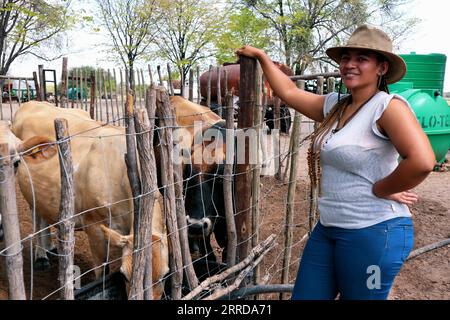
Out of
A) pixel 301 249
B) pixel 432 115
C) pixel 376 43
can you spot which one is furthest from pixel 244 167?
pixel 432 115

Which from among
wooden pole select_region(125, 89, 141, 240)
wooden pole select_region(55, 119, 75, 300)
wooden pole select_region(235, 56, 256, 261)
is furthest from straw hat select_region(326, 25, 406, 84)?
wooden pole select_region(55, 119, 75, 300)

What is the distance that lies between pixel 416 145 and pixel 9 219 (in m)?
1.57

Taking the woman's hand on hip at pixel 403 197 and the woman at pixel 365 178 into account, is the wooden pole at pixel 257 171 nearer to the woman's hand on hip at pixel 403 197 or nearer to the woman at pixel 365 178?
the woman at pixel 365 178

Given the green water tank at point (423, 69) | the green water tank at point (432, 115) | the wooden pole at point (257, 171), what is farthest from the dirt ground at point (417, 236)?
the green water tank at point (423, 69)

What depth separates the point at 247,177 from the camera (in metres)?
3.04

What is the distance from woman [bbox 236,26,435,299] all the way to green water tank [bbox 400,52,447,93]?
8197 mm

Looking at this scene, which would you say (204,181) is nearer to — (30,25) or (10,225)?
(10,225)

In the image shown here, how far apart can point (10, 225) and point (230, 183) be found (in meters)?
1.62

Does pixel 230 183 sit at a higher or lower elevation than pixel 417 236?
higher

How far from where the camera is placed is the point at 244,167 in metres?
3.03

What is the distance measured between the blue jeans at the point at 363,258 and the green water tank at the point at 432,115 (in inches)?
256

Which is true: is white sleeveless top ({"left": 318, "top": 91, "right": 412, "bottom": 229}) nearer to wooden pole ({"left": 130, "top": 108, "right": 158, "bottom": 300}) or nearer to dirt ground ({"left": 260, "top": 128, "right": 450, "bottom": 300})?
wooden pole ({"left": 130, "top": 108, "right": 158, "bottom": 300})
